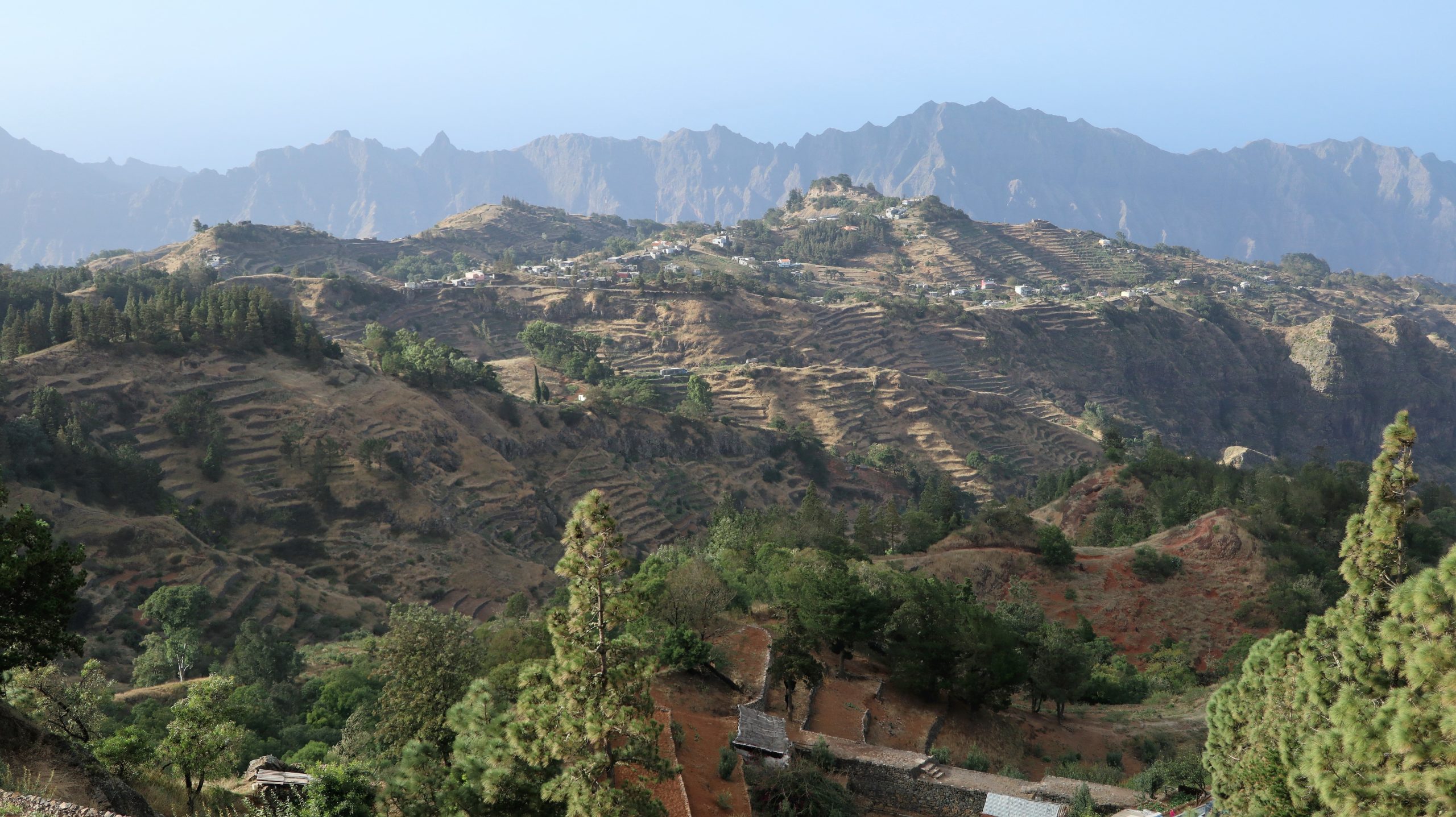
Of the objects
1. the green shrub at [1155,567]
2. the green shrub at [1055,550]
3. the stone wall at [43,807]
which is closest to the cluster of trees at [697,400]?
the green shrub at [1055,550]

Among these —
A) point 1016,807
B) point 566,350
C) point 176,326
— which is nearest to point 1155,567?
point 1016,807

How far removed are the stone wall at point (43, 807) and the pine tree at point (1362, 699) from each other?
14.3 metres

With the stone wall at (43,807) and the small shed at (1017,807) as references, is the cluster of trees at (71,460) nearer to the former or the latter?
the stone wall at (43,807)

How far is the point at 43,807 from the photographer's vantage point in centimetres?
1159

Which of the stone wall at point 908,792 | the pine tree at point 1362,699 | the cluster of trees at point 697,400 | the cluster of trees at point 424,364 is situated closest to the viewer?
the pine tree at point 1362,699

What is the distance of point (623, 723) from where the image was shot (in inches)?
467

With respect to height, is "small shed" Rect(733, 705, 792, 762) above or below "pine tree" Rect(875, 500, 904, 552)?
above

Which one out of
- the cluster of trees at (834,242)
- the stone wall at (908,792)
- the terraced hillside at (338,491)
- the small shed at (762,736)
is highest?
the cluster of trees at (834,242)

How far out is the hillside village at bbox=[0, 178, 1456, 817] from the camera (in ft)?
93.2

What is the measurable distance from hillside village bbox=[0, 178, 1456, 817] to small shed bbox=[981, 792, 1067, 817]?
7 cm

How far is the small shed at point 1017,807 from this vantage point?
20875 mm

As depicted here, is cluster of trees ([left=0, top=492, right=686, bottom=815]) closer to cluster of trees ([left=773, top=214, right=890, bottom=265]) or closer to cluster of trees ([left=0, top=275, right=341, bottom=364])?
cluster of trees ([left=0, top=275, right=341, bottom=364])

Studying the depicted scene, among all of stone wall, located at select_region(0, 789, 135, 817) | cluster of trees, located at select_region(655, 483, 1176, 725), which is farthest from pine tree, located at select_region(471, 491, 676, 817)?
cluster of trees, located at select_region(655, 483, 1176, 725)

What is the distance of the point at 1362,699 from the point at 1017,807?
36.9 feet
